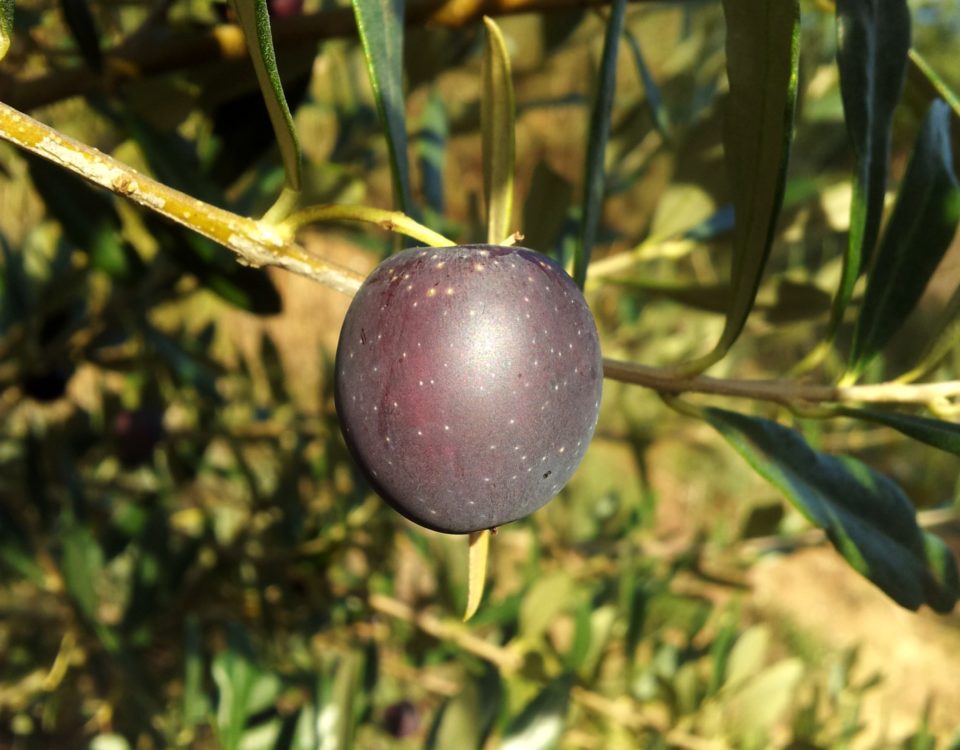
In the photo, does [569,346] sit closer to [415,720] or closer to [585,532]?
[585,532]

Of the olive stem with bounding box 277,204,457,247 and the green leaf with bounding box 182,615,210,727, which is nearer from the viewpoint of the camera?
the olive stem with bounding box 277,204,457,247

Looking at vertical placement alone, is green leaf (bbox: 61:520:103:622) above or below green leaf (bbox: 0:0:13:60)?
below

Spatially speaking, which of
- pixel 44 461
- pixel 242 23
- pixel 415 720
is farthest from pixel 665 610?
pixel 242 23

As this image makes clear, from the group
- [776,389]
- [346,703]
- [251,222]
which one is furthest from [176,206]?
[346,703]

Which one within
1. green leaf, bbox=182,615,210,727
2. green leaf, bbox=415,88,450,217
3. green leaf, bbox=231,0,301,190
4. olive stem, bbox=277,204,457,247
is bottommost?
green leaf, bbox=182,615,210,727

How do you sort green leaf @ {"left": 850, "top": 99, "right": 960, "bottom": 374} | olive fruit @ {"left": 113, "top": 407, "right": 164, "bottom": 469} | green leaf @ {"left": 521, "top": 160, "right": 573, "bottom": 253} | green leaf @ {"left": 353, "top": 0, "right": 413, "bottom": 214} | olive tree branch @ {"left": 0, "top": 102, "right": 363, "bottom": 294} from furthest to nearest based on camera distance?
olive fruit @ {"left": 113, "top": 407, "right": 164, "bottom": 469} → green leaf @ {"left": 521, "top": 160, "right": 573, "bottom": 253} → green leaf @ {"left": 850, "top": 99, "right": 960, "bottom": 374} → green leaf @ {"left": 353, "top": 0, "right": 413, "bottom": 214} → olive tree branch @ {"left": 0, "top": 102, "right": 363, "bottom": 294}

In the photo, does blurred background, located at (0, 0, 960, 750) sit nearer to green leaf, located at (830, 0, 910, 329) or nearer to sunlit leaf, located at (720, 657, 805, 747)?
sunlit leaf, located at (720, 657, 805, 747)

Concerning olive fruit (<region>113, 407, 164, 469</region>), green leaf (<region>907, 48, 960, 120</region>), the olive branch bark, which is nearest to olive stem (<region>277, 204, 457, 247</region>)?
the olive branch bark

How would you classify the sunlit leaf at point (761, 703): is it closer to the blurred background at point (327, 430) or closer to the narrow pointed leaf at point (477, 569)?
the blurred background at point (327, 430)
